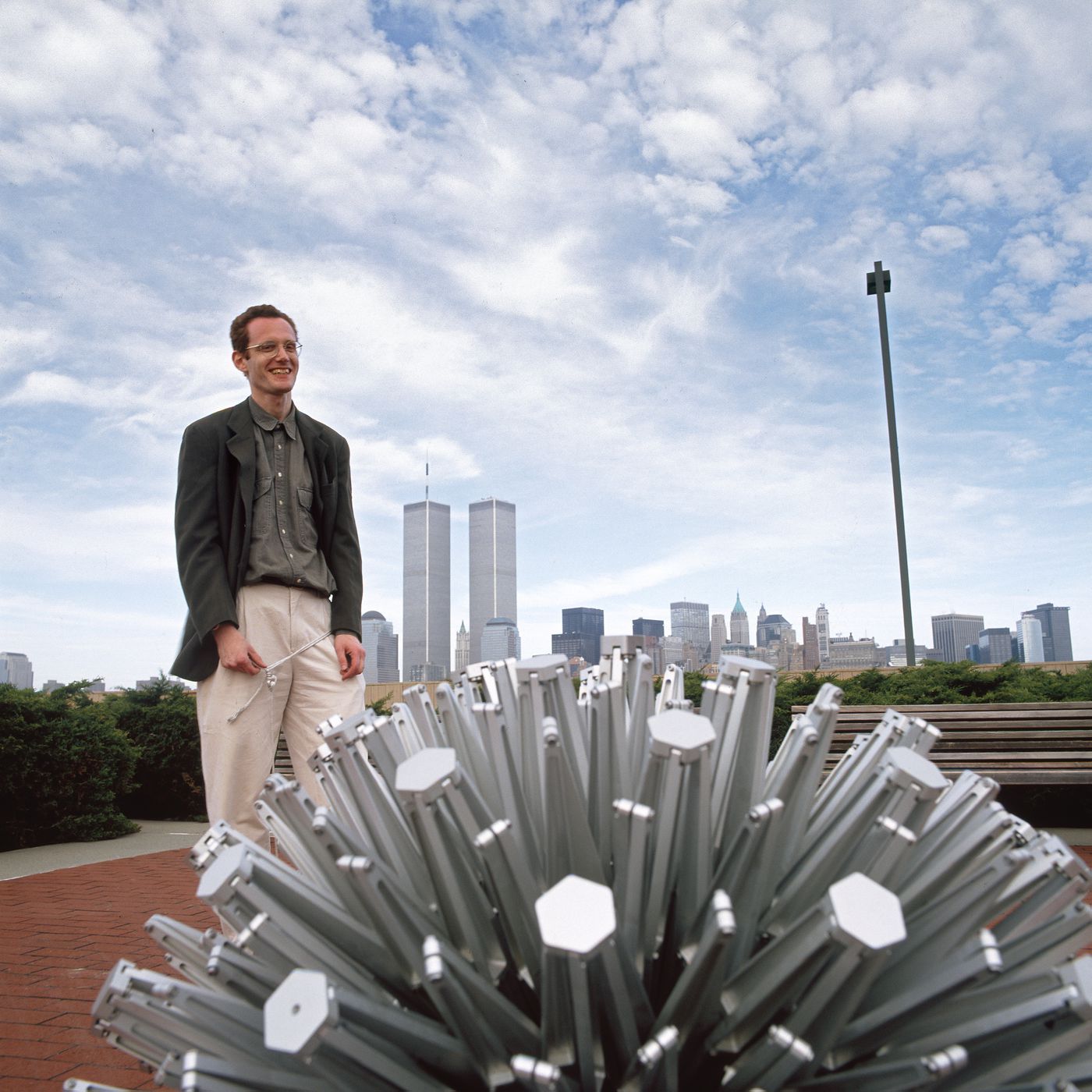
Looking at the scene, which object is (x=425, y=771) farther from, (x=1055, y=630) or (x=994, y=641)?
(x=1055, y=630)

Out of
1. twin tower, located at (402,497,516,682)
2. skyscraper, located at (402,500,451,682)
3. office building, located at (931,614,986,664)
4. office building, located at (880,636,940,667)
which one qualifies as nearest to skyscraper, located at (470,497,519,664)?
twin tower, located at (402,497,516,682)

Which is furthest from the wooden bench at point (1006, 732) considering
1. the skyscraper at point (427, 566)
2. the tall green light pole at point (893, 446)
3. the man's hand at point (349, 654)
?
the skyscraper at point (427, 566)

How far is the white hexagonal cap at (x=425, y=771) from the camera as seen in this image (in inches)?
30.4

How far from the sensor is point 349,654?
3.10 m


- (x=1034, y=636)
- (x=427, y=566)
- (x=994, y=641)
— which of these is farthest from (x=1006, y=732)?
(x=427, y=566)

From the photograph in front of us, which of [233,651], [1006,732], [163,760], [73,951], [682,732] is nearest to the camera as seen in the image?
[682,732]

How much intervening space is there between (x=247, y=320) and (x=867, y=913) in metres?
2.86

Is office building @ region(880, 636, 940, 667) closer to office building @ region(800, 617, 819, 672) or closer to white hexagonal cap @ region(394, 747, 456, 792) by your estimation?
office building @ region(800, 617, 819, 672)

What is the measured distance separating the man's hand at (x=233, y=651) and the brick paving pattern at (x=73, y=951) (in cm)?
102

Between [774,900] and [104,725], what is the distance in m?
8.20

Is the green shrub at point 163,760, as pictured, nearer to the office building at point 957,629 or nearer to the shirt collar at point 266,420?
the shirt collar at point 266,420

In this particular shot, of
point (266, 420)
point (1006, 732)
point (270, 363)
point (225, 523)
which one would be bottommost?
point (1006, 732)

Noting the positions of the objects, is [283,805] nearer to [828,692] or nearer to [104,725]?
[828,692]

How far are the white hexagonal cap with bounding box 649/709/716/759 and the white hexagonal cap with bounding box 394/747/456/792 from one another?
0.17 metres
